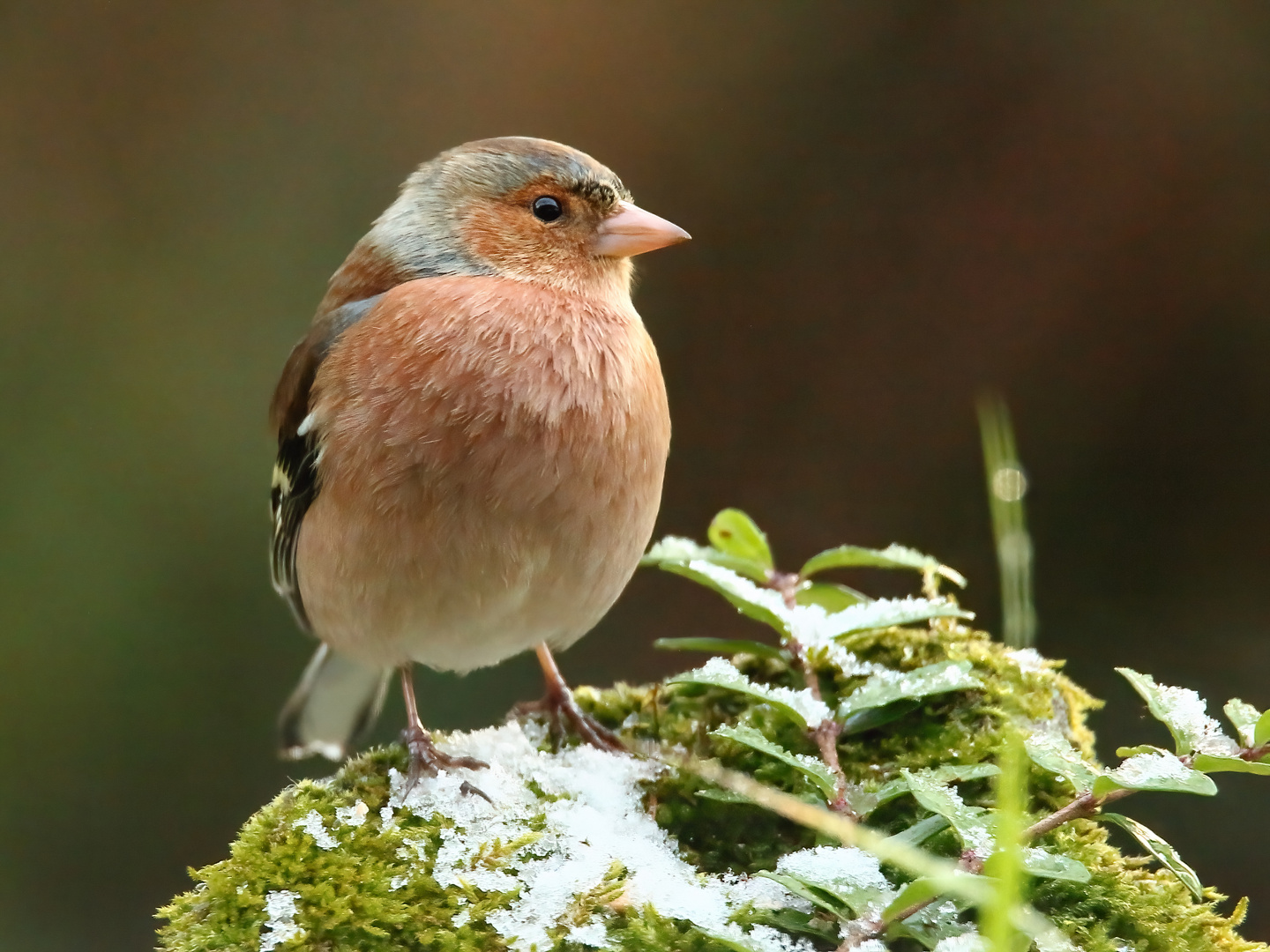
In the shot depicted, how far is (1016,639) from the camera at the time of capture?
4.56 feet

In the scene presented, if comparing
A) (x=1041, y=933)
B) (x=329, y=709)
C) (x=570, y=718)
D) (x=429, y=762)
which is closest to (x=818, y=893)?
(x=1041, y=933)

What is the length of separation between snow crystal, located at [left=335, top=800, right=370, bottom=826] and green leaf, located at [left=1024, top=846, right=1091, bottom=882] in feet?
3.46

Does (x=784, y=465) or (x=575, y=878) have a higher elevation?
(x=784, y=465)

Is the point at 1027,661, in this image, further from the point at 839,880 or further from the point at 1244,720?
the point at 839,880

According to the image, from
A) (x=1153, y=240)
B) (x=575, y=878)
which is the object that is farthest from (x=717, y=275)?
(x=575, y=878)

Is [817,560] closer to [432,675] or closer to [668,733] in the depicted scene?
[668,733]

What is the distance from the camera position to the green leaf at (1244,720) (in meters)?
1.48

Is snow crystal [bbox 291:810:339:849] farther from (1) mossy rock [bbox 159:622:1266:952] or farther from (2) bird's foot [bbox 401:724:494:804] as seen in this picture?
(2) bird's foot [bbox 401:724:494:804]

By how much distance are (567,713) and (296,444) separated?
0.91 meters

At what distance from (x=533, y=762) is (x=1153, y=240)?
12.9 ft

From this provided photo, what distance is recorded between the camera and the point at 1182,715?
5.06ft

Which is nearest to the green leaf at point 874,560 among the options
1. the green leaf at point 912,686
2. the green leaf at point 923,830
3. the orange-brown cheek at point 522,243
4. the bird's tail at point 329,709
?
the green leaf at point 912,686

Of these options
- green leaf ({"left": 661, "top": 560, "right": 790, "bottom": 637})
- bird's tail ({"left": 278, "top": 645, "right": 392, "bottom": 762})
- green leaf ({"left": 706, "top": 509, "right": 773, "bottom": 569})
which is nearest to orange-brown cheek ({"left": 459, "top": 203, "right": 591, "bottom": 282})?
green leaf ({"left": 706, "top": 509, "right": 773, "bottom": 569})

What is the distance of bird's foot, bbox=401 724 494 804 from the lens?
1.99 m
